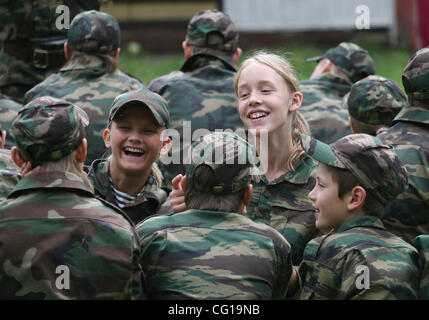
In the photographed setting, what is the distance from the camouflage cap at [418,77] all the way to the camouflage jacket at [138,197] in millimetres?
1438

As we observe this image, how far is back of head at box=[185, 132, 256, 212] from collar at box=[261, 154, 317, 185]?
2.35 feet

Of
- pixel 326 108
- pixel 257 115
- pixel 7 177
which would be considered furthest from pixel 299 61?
pixel 7 177

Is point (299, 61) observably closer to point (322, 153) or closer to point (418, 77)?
point (418, 77)

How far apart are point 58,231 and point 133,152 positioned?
3.33 ft

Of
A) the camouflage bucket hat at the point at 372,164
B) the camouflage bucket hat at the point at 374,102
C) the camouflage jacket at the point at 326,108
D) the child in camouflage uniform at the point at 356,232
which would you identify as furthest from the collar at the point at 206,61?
the camouflage bucket hat at the point at 372,164

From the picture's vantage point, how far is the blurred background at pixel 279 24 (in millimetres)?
12672

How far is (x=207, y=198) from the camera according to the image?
3.37 meters

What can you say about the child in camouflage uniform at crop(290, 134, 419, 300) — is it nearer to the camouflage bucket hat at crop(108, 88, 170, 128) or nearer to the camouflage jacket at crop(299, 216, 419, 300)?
the camouflage jacket at crop(299, 216, 419, 300)

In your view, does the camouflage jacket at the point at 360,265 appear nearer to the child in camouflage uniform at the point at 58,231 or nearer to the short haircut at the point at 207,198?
the short haircut at the point at 207,198

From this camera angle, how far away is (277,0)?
1339 centimetres

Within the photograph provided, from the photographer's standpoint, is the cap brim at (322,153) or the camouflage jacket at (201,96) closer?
the cap brim at (322,153)

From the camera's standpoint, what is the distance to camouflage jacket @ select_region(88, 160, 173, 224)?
4.11 meters

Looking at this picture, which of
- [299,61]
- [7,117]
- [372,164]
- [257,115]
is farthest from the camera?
[299,61]
